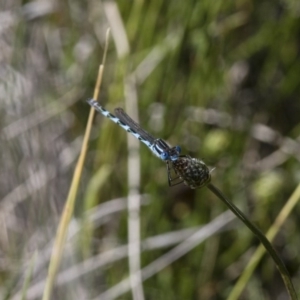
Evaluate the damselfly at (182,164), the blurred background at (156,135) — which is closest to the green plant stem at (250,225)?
the damselfly at (182,164)

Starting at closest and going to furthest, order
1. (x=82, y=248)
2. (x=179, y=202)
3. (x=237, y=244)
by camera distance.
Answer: (x=82, y=248) → (x=237, y=244) → (x=179, y=202)

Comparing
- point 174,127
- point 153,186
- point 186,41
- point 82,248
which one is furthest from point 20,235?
point 186,41

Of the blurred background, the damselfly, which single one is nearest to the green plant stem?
the damselfly

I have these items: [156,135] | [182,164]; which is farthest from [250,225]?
[156,135]

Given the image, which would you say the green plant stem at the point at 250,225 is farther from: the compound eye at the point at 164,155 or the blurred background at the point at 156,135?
the blurred background at the point at 156,135

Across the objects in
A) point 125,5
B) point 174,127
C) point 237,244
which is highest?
point 125,5

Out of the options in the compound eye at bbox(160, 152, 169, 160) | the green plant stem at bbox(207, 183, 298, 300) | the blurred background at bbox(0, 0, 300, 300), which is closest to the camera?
the green plant stem at bbox(207, 183, 298, 300)

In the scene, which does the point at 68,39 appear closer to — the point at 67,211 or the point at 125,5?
the point at 125,5

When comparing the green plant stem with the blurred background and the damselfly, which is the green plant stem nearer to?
the damselfly
